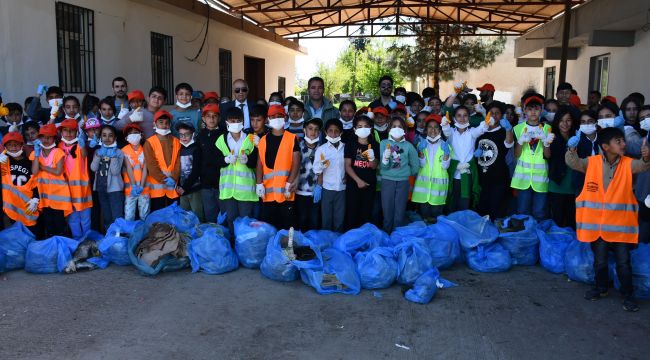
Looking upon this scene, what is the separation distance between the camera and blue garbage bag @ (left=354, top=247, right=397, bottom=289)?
4.36 meters

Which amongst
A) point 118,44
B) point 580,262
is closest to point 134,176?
point 580,262

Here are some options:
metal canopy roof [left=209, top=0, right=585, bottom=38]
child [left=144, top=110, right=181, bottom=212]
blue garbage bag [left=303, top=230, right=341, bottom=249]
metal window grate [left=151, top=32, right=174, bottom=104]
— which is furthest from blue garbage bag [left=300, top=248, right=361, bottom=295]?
metal canopy roof [left=209, top=0, right=585, bottom=38]

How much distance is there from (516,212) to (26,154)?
16.4ft

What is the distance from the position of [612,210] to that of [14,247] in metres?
5.04

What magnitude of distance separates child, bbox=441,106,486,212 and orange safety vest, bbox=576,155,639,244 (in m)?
1.47

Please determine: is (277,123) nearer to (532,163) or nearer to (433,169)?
(433,169)

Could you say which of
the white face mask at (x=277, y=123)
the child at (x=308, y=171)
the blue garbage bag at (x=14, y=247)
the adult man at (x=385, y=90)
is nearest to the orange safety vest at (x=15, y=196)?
the blue garbage bag at (x=14, y=247)

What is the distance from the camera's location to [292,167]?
517 centimetres

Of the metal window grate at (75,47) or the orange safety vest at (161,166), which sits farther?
the metal window grate at (75,47)

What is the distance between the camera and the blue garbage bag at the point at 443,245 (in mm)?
4789

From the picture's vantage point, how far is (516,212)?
5.61 m

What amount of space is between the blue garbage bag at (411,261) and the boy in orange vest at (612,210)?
122 cm

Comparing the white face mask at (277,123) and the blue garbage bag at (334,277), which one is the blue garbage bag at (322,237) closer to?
the blue garbage bag at (334,277)

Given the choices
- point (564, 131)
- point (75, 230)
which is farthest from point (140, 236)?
point (564, 131)
